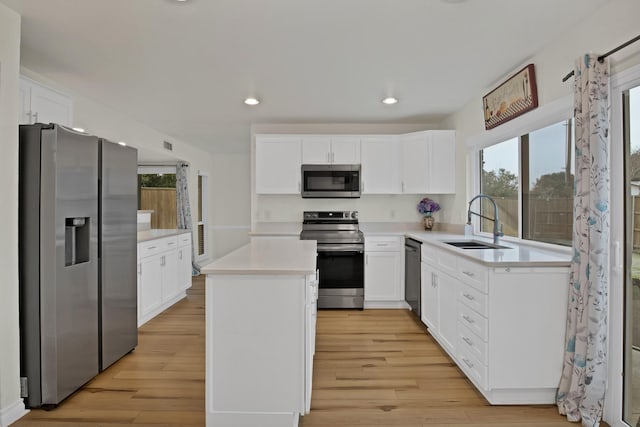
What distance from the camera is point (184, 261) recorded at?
16.3 ft

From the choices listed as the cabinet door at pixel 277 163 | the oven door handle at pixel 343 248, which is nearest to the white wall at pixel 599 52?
the oven door handle at pixel 343 248

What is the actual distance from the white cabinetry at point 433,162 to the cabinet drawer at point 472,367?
2322 mm

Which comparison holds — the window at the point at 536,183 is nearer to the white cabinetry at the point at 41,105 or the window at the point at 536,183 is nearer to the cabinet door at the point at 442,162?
the cabinet door at the point at 442,162

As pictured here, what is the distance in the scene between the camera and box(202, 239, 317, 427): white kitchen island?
6.44ft

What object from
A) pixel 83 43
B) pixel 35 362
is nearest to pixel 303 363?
pixel 35 362

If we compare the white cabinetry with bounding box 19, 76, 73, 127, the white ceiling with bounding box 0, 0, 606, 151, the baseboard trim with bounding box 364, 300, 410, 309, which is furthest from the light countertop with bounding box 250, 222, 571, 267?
the white cabinetry with bounding box 19, 76, 73, 127

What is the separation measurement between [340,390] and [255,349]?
0.83 meters

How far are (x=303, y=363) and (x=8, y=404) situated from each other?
1677 mm

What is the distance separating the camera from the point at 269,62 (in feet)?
9.58

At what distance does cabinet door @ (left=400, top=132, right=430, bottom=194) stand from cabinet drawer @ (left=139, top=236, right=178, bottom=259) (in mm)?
2917

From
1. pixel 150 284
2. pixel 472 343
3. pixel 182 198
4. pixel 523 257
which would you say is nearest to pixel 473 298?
pixel 472 343

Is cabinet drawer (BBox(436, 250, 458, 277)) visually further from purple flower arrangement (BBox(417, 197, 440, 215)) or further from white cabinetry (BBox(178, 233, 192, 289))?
white cabinetry (BBox(178, 233, 192, 289))

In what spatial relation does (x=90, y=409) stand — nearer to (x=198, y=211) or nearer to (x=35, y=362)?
(x=35, y=362)

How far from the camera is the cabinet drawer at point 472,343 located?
231cm
